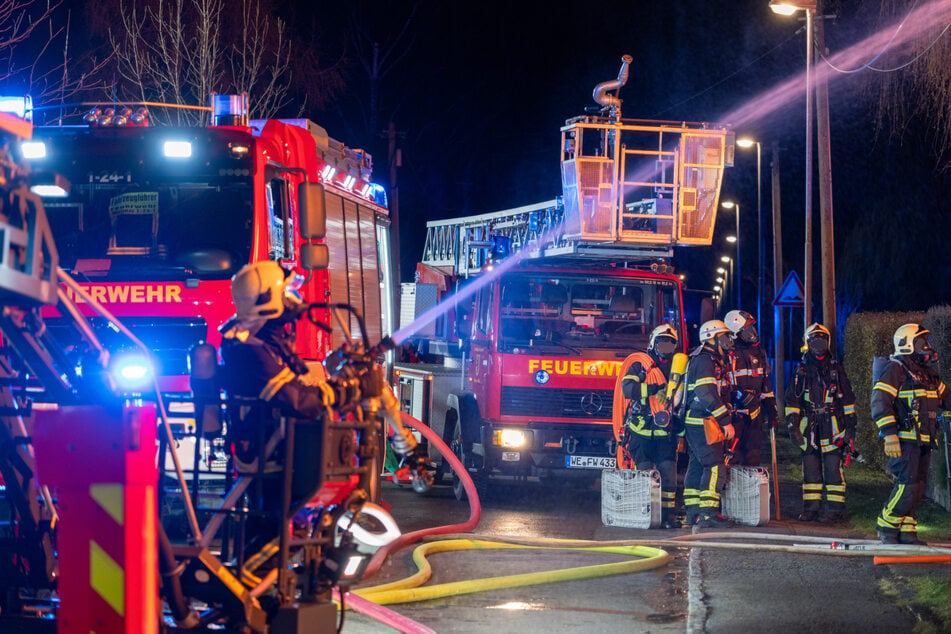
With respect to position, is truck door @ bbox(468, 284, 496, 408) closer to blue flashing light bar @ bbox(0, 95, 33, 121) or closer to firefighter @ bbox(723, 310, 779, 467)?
firefighter @ bbox(723, 310, 779, 467)

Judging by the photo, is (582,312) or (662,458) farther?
(582,312)

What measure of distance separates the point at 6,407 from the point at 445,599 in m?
3.39

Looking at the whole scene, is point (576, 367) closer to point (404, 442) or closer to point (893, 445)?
point (893, 445)

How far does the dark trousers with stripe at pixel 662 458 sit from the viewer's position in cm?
1121

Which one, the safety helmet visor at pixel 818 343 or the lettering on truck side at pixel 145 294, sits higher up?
the lettering on truck side at pixel 145 294

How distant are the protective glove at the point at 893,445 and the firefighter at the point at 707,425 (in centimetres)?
149

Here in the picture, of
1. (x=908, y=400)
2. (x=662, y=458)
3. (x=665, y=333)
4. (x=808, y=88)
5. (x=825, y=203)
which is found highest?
(x=808, y=88)

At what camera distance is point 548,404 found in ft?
41.2

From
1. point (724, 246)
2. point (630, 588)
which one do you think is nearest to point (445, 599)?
point (630, 588)

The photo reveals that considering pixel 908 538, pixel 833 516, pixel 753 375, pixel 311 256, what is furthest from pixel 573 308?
pixel 311 256

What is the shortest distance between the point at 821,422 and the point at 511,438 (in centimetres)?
309

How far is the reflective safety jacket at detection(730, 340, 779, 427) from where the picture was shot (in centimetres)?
1145

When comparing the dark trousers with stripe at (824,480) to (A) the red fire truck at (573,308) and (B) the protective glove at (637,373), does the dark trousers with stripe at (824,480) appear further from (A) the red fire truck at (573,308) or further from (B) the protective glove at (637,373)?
(A) the red fire truck at (573,308)

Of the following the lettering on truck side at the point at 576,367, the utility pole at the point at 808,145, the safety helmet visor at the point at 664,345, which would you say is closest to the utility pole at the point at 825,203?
the utility pole at the point at 808,145
